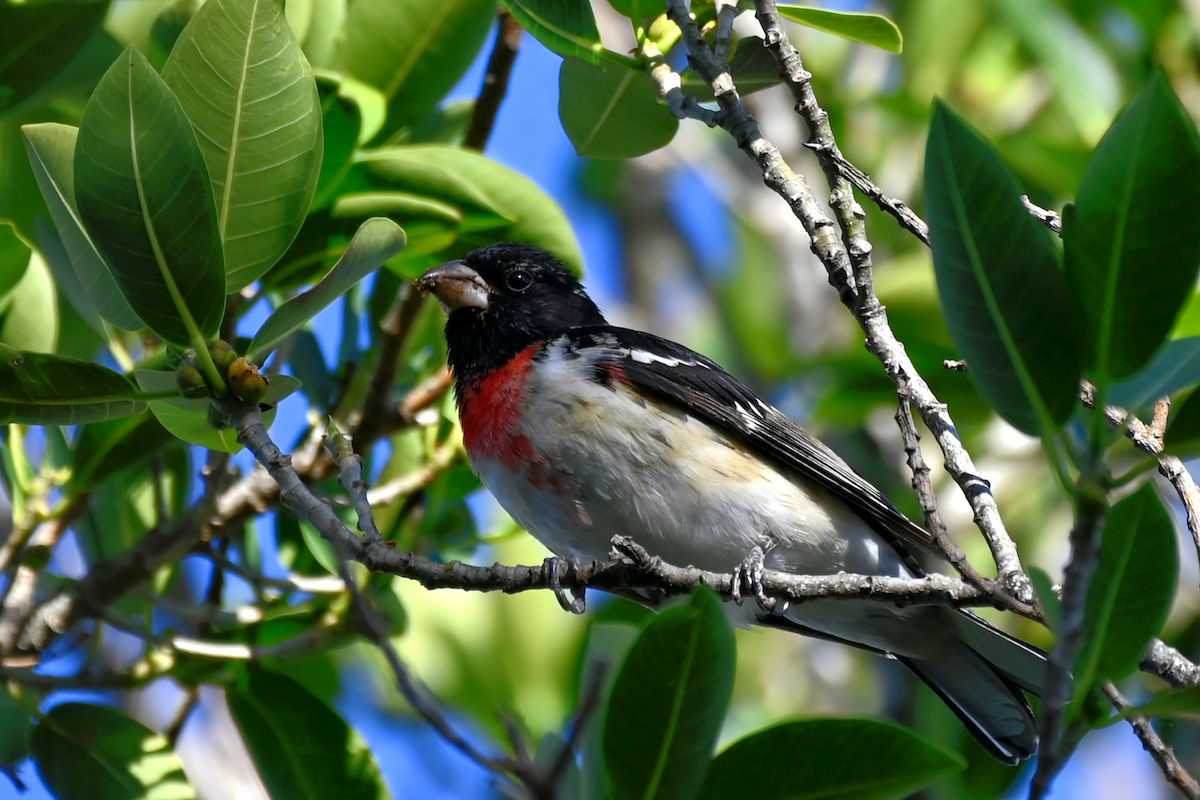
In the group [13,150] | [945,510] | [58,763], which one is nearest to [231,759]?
[58,763]

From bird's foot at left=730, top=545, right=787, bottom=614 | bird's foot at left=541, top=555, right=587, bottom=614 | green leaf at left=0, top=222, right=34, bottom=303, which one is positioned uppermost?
green leaf at left=0, top=222, right=34, bottom=303

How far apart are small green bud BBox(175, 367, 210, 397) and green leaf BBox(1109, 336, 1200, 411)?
1696 millimetres

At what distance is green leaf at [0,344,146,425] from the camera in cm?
230

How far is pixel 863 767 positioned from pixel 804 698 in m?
4.86

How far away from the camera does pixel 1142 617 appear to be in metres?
1.86

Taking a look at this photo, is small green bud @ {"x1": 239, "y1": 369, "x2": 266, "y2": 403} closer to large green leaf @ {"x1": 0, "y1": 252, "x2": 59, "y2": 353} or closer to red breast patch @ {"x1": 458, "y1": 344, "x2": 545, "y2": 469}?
large green leaf @ {"x1": 0, "y1": 252, "x2": 59, "y2": 353}

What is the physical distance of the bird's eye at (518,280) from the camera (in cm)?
444

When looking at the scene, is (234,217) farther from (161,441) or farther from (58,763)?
(58,763)

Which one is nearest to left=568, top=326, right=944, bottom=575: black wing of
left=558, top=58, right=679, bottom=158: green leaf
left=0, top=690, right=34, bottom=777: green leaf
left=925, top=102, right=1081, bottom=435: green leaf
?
left=558, top=58, right=679, bottom=158: green leaf

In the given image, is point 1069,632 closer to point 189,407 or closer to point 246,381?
point 246,381

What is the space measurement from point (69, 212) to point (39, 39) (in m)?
0.87

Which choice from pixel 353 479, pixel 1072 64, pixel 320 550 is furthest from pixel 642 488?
pixel 1072 64

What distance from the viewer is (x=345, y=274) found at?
230cm

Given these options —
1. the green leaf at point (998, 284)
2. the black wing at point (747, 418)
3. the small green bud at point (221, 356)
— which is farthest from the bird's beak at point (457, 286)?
the green leaf at point (998, 284)
